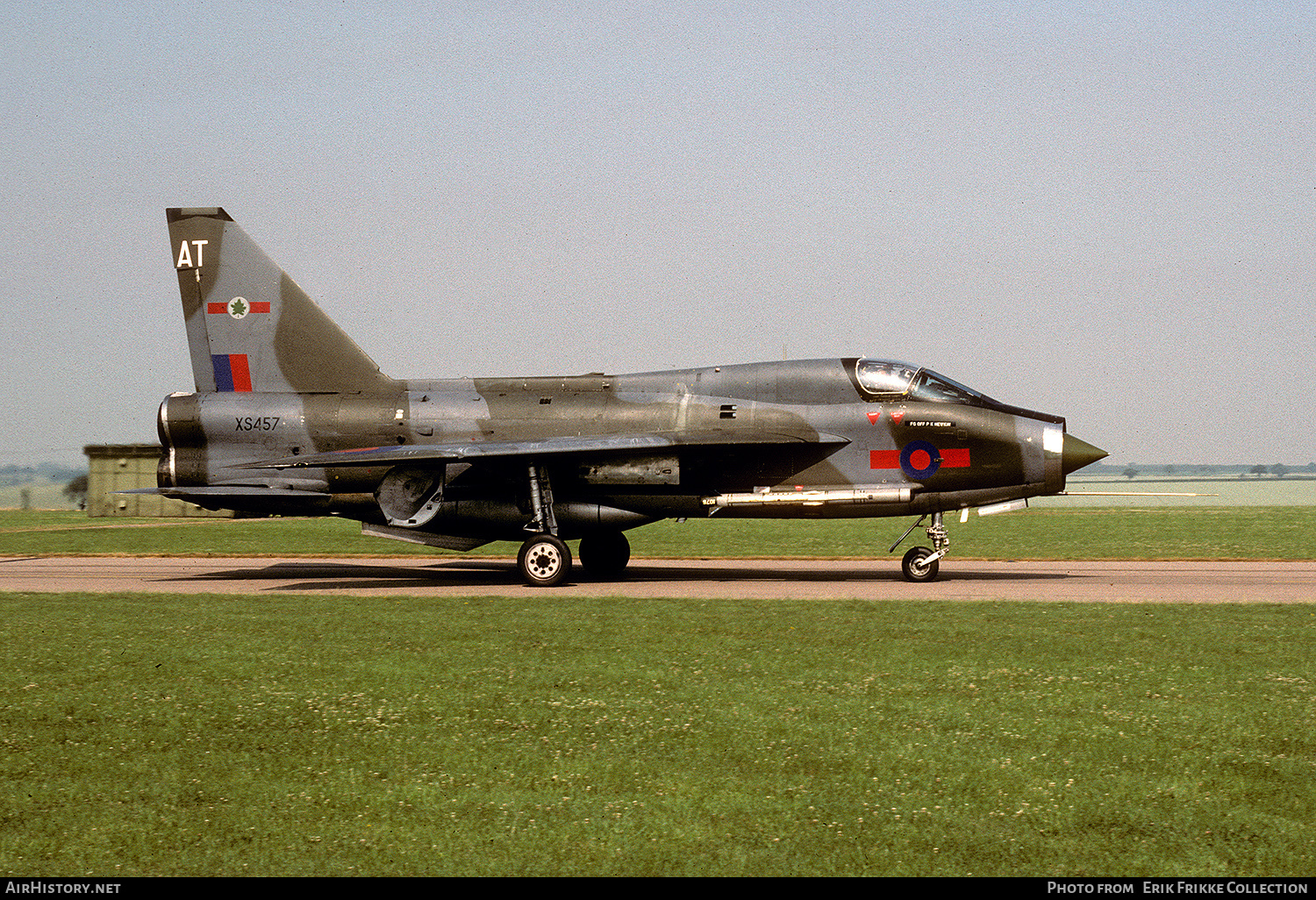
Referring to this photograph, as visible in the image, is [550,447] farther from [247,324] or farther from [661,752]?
[661,752]

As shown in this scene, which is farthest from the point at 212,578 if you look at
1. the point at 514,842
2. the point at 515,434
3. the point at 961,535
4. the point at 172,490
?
the point at 961,535

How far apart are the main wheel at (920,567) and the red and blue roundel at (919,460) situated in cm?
142

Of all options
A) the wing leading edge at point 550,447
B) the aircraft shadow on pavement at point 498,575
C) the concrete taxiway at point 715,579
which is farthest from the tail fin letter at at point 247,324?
the concrete taxiway at point 715,579

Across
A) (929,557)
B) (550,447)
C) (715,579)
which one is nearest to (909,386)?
(929,557)

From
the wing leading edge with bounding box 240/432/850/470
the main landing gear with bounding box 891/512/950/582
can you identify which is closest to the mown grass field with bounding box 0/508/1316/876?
the wing leading edge with bounding box 240/432/850/470

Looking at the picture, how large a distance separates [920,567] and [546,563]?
6694 mm

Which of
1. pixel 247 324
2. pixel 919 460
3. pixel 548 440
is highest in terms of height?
pixel 247 324

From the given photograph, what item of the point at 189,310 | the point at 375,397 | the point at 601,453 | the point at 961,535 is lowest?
the point at 961,535

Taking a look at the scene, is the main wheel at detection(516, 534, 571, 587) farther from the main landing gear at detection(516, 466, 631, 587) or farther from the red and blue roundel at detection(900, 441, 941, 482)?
the red and blue roundel at detection(900, 441, 941, 482)

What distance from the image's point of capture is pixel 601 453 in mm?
20672

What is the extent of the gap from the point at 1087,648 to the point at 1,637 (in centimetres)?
1178

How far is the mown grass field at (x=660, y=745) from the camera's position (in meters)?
5.81

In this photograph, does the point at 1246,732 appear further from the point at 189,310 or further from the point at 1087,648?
the point at 189,310

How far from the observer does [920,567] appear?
20.7 m
